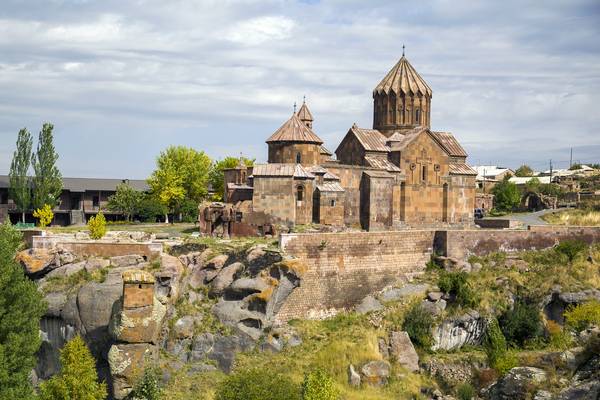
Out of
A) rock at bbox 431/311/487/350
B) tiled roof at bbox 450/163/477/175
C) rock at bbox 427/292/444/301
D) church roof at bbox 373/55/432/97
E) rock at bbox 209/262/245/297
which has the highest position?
church roof at bbox 373/55/432/97

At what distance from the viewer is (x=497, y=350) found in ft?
89.6

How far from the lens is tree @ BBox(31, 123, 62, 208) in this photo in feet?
141

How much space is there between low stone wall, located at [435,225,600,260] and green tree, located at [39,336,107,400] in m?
15.7

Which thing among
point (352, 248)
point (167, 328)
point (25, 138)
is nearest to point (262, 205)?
point (352, 248)

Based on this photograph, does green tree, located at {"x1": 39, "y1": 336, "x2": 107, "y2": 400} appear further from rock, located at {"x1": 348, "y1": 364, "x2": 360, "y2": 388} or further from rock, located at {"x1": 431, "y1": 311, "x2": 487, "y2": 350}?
rock, located at {"x1": 431, "y1": 311, "x2": 487, "y2": 350}

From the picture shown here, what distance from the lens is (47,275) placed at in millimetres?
27438

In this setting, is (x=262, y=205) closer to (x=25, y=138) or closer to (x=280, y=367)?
(x=280, y=367)

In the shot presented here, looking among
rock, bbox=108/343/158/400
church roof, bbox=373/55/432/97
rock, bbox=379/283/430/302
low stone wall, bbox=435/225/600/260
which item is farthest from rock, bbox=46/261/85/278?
church roof, bbox=373/55/432/97

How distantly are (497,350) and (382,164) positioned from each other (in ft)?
41.4

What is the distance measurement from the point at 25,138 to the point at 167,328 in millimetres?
23210

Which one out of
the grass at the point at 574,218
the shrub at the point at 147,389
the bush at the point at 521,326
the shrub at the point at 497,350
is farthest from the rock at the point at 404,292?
the grass at the point at 574,218

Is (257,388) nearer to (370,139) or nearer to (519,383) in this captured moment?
(519,383)

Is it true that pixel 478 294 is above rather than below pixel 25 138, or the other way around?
below

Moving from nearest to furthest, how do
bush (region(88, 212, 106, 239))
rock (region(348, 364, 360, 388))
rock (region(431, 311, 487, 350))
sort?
rock (region(348, 364, 360, 388))
rock (region(431, 311, 487, 350))
bush (region(88, 212, 106, 239))
